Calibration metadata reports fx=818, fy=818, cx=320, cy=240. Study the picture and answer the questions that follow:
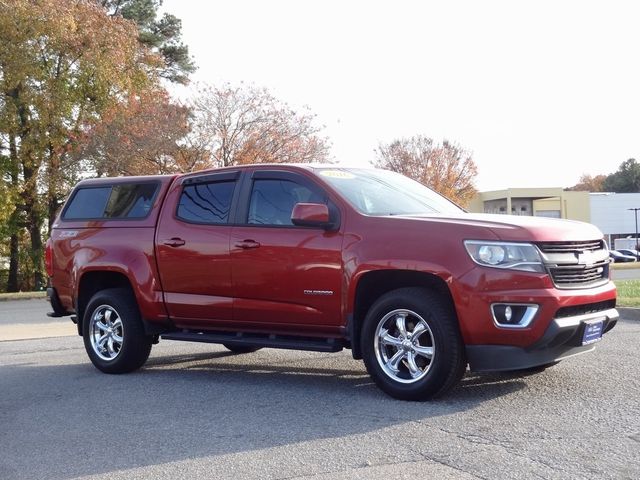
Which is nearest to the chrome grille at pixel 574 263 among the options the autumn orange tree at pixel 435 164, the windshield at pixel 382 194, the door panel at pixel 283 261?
the windshield at pixel 382 194

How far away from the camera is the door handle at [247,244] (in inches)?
291

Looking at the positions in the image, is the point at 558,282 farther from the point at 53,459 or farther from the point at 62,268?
the point at 62,268

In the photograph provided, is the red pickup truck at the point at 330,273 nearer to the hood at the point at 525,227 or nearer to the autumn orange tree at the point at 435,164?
the hood at the point at 525,227

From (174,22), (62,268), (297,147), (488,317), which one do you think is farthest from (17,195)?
(488,317)

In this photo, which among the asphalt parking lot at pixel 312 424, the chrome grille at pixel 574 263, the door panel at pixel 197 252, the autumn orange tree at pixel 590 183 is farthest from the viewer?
the autumn orange tree at pixel 590 183

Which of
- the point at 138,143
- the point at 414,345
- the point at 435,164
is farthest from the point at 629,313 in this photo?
the point at 435,164

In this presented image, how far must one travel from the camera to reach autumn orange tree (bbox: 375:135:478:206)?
59281mm

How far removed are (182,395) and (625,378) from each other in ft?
12.8

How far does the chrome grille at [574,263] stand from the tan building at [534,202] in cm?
5957

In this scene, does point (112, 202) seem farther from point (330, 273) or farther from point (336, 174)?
Result: point (330, 273)

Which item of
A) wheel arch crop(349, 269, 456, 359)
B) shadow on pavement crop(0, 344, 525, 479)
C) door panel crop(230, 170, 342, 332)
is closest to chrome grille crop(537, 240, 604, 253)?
wheel arch crop(349, 269, 456, 359)

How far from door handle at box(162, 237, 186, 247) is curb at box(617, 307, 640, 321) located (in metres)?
7.35

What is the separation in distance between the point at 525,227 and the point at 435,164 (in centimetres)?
5400

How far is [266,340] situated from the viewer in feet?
24.5
